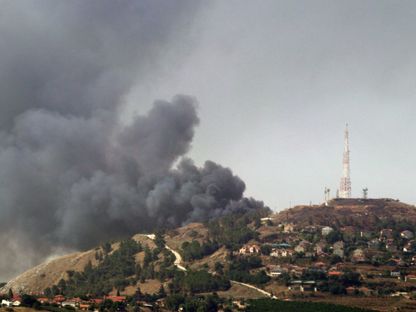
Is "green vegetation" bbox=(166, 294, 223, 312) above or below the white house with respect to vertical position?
above

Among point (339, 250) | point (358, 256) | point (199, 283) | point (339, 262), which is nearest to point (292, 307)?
point (199, 283)

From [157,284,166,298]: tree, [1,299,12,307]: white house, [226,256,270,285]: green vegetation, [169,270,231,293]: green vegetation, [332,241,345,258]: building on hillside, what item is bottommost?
[1,299,12,307]: white house

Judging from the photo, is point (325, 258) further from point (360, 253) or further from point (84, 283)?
point (84, 283)

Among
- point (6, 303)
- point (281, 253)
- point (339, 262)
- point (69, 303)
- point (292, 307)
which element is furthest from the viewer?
point (281, 253)

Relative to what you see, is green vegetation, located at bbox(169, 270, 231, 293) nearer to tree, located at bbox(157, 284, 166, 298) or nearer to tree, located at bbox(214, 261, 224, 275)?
tree, located at bbox(157, 284, 166, 298)

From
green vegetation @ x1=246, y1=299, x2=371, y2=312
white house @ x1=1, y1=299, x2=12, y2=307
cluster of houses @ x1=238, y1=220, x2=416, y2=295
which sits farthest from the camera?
cluster of houses @ x1=238, y1=220, x2=416, y2=295

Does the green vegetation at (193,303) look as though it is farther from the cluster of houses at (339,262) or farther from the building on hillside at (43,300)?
the building on hillside at (43,300)

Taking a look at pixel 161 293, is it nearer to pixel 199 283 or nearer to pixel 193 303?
pixel 199 283

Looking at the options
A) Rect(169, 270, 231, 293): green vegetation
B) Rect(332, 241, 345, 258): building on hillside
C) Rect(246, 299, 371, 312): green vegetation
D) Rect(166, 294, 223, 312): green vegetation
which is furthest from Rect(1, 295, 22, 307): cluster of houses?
Rect(332, 241, 345, 258): building on hillside

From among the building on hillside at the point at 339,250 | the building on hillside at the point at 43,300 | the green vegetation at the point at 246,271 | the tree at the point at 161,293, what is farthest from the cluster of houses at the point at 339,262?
the building on hillside at the point at 43,300
